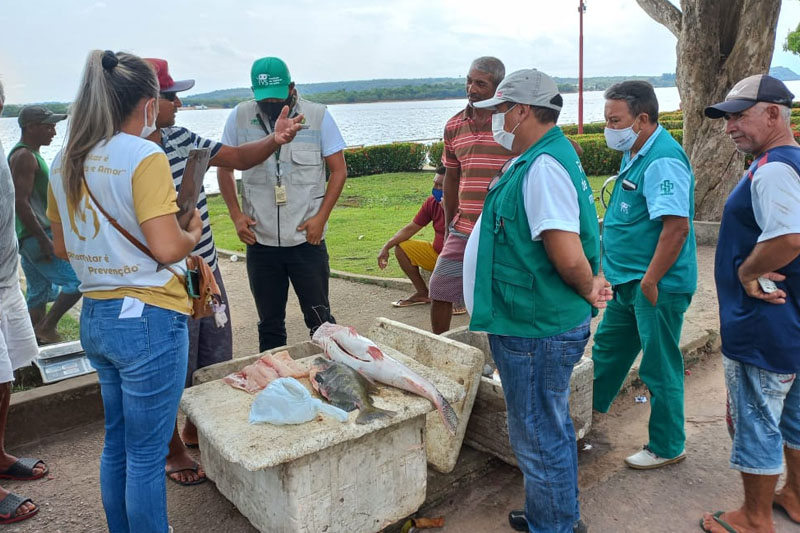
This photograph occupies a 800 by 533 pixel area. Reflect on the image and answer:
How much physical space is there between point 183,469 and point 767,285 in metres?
3.13

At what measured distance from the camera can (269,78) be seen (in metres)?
4.05

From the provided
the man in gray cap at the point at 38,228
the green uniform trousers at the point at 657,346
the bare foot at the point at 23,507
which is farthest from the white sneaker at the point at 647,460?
the man in gray cap at the point at 38,228

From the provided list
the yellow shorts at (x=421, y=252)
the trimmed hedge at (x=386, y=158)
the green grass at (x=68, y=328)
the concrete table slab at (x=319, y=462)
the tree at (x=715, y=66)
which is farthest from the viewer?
the trimmed hedge at (x=386, y=158)

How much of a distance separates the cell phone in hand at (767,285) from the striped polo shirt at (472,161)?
1915 mm

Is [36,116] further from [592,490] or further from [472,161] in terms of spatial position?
[592,490]

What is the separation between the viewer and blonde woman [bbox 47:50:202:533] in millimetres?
2355

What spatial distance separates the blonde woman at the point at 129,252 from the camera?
2355mm

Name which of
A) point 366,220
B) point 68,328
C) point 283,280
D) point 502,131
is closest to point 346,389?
point 502,131

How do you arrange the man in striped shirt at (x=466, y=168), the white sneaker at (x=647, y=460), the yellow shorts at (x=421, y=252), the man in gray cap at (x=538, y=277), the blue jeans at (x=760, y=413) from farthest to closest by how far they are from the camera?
the yellow shorts at (x=421, y=252) < the man in striped shirt at (x=466, y=168) < the white sneaker at (x=647, y=460) < the blue jeans at (x=760, y=413) < the man in gray cap at (x=538, y=277)

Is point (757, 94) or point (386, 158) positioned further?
point (386, 158)

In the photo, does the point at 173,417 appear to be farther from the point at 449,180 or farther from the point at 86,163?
the point at 449,180

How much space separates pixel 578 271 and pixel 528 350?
40 cm

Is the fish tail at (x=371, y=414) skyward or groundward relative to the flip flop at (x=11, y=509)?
skyward

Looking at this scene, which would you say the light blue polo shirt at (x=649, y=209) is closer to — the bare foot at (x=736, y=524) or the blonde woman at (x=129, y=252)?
the bare foot at (x=736, y=524)
